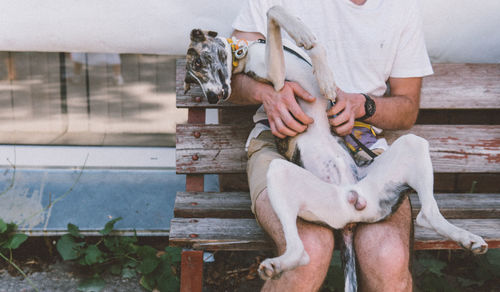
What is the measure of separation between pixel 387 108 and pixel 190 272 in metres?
1.21

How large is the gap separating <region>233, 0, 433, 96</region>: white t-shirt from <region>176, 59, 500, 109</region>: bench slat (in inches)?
16.6

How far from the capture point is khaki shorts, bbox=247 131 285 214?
2016 mm

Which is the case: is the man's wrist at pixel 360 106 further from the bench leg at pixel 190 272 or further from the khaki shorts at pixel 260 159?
the bench leg at pixel 190 272

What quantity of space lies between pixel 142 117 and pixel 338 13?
1655 mm

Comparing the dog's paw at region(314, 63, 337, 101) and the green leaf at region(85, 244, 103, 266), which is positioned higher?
the dog's paw at region(314, 63, 337, 101)

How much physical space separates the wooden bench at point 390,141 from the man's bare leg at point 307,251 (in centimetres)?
14

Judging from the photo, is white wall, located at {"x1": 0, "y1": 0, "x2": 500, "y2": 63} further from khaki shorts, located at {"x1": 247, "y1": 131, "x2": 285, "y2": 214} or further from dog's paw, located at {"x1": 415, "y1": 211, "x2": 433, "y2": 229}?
dog's paw, located at {"x1": 415, "y1": 211, "x2": 433, "y2": 229}

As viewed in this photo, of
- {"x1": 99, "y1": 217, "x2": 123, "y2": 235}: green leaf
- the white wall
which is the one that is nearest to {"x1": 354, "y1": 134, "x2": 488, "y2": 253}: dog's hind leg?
the white wall

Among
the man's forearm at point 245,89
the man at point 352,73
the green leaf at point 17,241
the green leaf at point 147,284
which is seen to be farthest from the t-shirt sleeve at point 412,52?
the green leaf at point 17,241

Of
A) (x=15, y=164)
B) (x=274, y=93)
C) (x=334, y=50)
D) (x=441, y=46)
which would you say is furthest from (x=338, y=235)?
(x=15, y=164)

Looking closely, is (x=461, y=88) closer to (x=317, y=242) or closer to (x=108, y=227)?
(x=317, y=242)

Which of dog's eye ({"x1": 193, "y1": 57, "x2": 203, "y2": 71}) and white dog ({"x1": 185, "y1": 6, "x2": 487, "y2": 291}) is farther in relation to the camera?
dog's eye ({"x1": 193, "y1": 57, "x2": 203, "y2": 71})

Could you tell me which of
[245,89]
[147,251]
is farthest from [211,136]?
[147,251]

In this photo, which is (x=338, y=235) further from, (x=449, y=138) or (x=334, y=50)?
(x=449, y=138)
